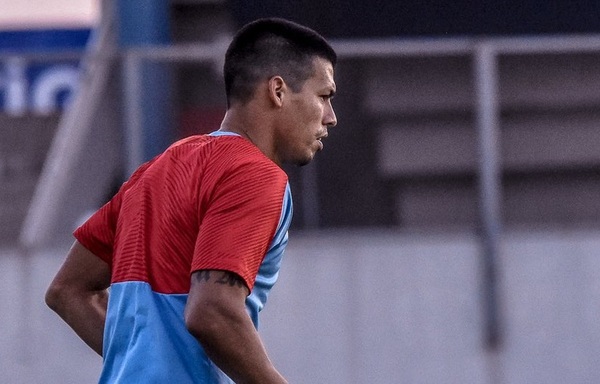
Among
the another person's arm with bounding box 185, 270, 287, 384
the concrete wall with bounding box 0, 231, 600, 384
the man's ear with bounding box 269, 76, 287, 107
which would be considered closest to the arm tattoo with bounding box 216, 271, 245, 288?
the another person's arm with bounding box 185, 270, 287, 384

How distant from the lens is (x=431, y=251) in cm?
693

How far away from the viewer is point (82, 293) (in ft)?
11.5

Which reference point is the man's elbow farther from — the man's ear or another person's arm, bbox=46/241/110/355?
the man's ear

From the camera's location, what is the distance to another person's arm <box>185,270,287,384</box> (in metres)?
2.86

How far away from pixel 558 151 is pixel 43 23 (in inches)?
266

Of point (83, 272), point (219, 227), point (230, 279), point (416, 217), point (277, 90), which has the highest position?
point (277, 90)

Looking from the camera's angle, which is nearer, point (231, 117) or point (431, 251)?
point (231, 117)

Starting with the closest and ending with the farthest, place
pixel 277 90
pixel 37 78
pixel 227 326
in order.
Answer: pixel 227 326, pixel 277 90, pixel 37 78

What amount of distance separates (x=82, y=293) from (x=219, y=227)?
728 millimetres

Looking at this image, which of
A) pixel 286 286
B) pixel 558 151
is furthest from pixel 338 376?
pixel 558 151

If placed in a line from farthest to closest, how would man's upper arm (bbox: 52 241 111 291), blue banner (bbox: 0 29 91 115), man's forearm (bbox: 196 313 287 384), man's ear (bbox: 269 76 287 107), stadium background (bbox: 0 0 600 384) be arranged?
blue banner (bbox: 0 29 91 115)
stadium background (bbox: 0 0 600 384)
man's upper arm (bbox: 52 241 111 291)
man's ear (bbox: 269 76 287 107)
man's forearm (bbox: 196 313 287 384)

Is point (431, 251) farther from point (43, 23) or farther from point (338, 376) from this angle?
point (43, 23)

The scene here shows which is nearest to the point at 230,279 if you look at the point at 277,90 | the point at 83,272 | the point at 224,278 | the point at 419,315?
the point at 224,278

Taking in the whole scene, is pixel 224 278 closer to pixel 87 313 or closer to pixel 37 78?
pixel 87 313
